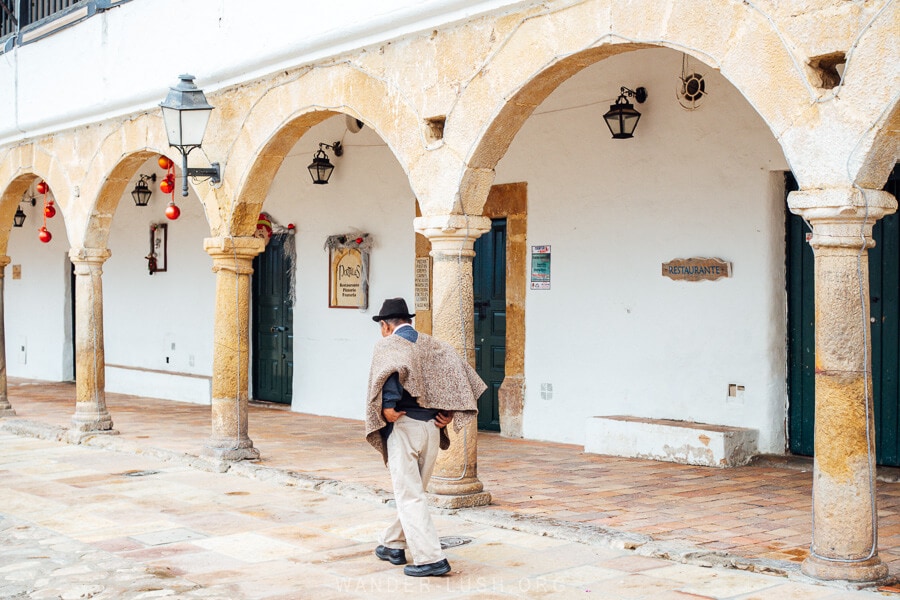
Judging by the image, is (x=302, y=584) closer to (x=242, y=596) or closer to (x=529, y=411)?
(x=242, y=596)

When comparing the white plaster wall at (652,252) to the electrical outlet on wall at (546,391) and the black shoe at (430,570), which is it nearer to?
the electrical outlet on wall at (546,391)

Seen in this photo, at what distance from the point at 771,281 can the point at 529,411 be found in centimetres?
265

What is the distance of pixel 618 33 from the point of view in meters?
5.62

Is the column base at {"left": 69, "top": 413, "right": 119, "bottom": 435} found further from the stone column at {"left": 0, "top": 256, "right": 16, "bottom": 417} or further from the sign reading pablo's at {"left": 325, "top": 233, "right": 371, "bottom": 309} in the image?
the sign reading pablo's at {"left": 325, "top": 233, "right": 371, "bottom": 309}

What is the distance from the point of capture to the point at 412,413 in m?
5.11

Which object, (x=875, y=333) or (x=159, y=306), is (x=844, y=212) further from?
(x=159, y=306)

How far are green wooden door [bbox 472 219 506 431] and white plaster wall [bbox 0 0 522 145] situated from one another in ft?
9.33

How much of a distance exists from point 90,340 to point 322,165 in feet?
9.81

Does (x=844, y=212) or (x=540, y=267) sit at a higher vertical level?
(x=844, y=212)

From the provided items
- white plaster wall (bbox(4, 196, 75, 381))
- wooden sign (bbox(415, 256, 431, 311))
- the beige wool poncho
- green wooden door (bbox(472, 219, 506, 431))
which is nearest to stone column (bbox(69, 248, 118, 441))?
wooden sign (bbox(415, 256, 431, 311))

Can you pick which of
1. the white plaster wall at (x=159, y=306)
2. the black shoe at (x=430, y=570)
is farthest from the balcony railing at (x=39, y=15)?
the black shoe at (x=430, y=570)

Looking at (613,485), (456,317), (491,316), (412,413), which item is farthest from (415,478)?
(491,316)

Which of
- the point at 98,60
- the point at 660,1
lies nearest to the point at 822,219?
the point at 660,1

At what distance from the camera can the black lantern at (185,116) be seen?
322 inches
